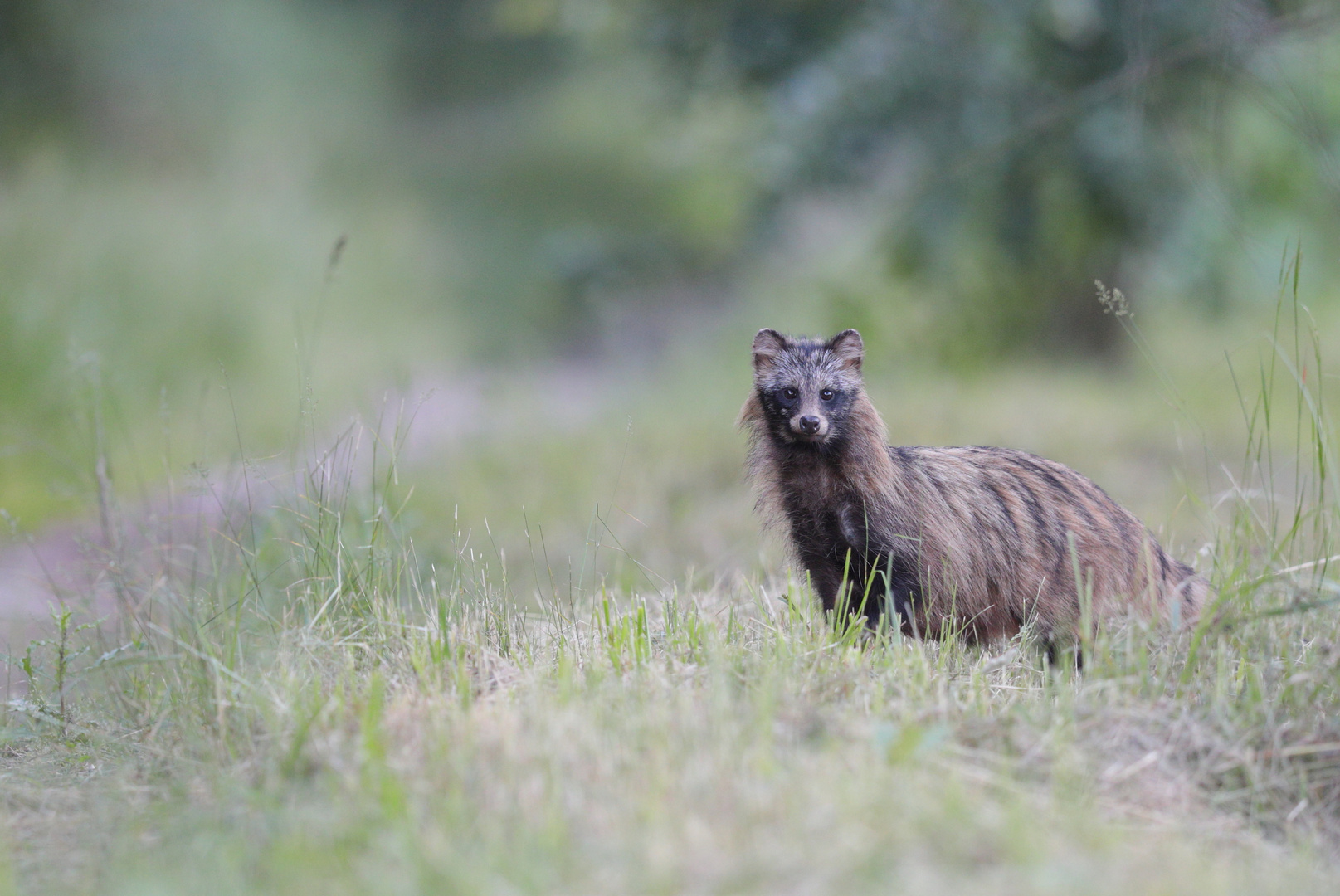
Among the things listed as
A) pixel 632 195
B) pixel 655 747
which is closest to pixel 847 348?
pixel 655 747

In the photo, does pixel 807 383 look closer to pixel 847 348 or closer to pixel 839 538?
pixel 847 348

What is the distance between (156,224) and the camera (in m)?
12.6

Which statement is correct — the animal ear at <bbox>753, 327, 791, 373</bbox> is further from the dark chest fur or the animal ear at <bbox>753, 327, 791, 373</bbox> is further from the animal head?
the dark chest fur

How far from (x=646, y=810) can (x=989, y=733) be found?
0.98 m

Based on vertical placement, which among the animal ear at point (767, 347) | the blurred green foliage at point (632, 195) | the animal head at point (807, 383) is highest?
the blurred green foliage at point (632, 195)

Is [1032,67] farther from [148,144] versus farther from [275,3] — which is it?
[275,3]

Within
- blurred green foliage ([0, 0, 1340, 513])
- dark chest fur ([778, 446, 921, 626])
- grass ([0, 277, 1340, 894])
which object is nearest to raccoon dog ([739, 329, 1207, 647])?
dark chest fur ([778, 446, 921, 626])

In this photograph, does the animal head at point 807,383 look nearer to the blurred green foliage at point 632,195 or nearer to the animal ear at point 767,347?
the animal ear at point 767,347

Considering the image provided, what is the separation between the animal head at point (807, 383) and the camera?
4.26m

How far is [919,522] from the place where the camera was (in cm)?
419

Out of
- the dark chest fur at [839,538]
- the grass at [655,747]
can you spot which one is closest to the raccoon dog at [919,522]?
the dark chest fur at [839,538]

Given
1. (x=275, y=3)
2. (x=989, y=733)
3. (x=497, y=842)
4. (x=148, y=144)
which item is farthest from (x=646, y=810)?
(x=275, y=3)

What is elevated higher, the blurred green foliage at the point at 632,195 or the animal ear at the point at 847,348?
the blurred green foliage at the point at 632,195

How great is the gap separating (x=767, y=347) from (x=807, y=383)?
279 millimetres
